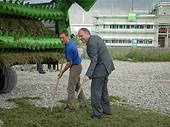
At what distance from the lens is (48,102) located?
723 cm

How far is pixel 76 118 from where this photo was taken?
544cm

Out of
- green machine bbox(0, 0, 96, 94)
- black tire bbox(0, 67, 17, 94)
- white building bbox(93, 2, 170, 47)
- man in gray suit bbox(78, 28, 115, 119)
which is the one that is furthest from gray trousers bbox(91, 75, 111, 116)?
white building bbox(93, 2, 170, 47)

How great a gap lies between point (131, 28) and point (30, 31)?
58.3 meters

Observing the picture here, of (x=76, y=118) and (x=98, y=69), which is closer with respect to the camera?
(x=76, y=118)

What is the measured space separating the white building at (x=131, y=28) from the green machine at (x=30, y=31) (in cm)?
5519

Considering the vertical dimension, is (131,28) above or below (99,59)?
above

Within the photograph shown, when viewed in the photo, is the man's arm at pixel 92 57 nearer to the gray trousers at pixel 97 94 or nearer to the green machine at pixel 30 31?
the gray trousers at pixel 97 94

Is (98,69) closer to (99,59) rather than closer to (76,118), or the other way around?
(99,59)

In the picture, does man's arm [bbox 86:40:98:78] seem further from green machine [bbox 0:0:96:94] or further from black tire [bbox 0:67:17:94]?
black tire [bbox 0:67:17:94]

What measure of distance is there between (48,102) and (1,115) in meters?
1.60

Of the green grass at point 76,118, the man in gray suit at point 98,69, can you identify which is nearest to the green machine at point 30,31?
the green grass at point 76,118

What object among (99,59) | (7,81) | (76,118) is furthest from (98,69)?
(7,81)

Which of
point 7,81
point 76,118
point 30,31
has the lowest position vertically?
point 76,118

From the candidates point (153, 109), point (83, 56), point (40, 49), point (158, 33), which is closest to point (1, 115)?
point (40, 49)
